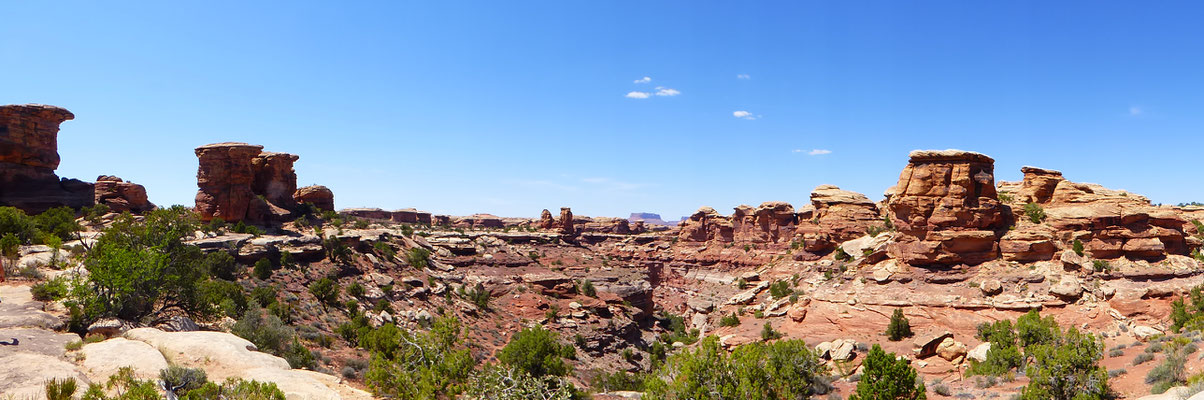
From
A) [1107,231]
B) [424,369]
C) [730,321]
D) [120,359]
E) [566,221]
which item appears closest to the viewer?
[120,359]

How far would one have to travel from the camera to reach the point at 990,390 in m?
21.9

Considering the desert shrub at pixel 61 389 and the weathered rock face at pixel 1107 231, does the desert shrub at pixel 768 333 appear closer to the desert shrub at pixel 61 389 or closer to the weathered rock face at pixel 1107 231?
A: the weathered rock face at pixel 1107 231

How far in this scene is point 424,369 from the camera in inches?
615

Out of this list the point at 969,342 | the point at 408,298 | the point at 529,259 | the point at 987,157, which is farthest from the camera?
the point at 529,259

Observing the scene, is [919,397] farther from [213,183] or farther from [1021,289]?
[213,183]

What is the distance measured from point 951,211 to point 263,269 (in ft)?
149

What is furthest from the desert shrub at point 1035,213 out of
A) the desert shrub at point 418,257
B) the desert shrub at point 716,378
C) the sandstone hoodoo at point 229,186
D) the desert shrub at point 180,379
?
the sandstone hoodoo at point 229,186

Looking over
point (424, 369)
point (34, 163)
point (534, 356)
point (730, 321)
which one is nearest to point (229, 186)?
point (34, 163)

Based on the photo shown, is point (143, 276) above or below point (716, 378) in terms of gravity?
above

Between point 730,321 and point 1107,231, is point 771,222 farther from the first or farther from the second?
point 1107,231

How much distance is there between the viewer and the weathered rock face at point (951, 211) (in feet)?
120

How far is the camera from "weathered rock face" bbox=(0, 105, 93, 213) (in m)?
38.3

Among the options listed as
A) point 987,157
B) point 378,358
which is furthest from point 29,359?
point 987,157

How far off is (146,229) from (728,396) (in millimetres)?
25379
